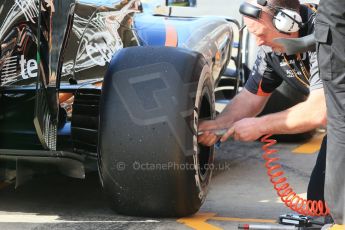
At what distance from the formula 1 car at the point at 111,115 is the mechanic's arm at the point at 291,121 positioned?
0.85ft

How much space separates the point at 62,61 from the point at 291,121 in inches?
46.5

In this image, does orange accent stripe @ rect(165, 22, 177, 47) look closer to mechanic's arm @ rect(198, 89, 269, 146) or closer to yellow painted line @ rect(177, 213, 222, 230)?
mechanic's arm @ rect(198, 89, 269, 146)

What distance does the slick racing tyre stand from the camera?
172 inches

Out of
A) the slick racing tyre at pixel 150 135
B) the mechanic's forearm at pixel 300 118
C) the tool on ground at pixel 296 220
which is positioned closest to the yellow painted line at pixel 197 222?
the slick racing tyre at pixel 150 135

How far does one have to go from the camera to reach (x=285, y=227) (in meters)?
4.33

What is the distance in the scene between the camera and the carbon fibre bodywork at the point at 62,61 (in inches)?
173

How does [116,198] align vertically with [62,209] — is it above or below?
above

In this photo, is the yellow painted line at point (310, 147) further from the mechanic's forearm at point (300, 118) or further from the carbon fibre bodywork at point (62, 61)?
the mechanic's forearm at point (300, 118)

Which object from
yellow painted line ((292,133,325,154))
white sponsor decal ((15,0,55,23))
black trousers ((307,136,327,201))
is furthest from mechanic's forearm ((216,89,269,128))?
yellow painted line ((292,133,325,154))

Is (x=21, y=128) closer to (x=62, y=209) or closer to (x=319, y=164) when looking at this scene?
(x=62, y=209)

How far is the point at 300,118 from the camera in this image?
416 cm

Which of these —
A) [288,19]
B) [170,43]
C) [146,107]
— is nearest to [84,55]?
[170,43]

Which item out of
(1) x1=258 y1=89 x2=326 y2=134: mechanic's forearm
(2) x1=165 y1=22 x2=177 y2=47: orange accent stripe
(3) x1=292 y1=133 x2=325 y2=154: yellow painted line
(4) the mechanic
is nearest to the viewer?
(4) the mechanic

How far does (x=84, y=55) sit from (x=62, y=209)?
0.89m
